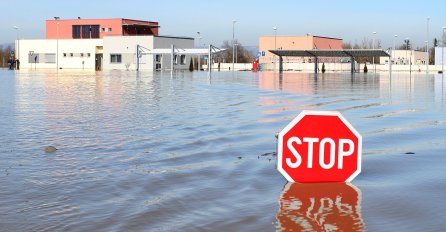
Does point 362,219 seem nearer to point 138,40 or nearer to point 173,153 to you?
point 173,153

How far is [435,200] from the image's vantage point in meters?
6.44

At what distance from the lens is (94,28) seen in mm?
99875

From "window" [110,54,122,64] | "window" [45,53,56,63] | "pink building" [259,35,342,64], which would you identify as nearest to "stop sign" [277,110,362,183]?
"window" [110,54,122,64]

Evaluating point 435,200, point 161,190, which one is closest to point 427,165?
point 435,200

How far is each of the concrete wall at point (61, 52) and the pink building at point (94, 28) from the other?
6.86 ft

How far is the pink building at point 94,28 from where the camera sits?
98750 mm

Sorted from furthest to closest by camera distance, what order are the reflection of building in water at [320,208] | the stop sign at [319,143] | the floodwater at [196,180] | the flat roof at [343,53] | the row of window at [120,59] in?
the row of window at [120,59] → the flat roof at [343,53] → the stop sign at [319,143] → the floodwater at [196,180] → the reflection of building in water at [320,208]

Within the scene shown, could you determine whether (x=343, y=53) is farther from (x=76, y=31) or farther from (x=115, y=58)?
(x=76, y=31)

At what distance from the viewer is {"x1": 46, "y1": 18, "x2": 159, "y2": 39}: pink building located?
324ft

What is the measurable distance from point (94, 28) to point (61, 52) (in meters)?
6.41

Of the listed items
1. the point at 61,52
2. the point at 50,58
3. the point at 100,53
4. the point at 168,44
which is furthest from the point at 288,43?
the point at 50,58

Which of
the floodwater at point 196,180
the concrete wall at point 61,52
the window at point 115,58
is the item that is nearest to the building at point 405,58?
the window at point 115,58

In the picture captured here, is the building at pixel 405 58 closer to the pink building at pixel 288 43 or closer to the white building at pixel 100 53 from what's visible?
the pink building at pixel 288 43

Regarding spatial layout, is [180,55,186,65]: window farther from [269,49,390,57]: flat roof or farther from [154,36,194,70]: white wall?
[269,49,390,57]: flat roof
